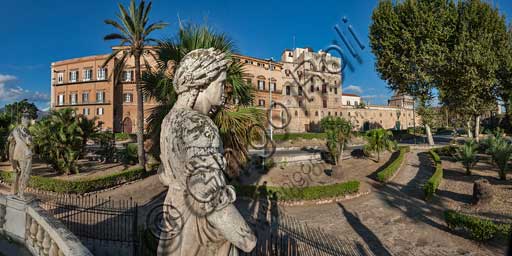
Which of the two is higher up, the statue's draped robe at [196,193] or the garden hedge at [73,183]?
the statue's draped robe at [196,193]

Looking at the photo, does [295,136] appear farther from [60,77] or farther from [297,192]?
[60,77]

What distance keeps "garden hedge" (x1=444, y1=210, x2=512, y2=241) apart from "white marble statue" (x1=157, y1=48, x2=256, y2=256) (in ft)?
29.6

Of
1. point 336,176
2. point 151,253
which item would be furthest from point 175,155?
point 336,176

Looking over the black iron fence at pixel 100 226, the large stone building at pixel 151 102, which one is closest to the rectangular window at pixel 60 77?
the large stone building at pixel 151 102

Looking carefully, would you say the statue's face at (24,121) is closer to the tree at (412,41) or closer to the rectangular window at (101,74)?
the tree at (412,41)

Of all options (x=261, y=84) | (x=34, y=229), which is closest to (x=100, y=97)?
(x=261, y=84)

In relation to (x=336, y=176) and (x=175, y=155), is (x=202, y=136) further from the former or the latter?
(x=336, y=176)

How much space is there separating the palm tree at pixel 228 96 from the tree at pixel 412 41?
876 inches

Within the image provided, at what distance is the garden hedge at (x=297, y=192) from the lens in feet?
38.1

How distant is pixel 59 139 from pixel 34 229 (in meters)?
11.7

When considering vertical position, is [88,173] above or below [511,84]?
below

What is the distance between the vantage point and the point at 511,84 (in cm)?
2212

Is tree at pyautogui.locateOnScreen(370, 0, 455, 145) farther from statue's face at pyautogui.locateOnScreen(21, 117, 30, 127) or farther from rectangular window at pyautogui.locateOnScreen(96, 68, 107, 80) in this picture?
rectangular window at pyautogui.locateOnScreen(96, 68, 107, 80)

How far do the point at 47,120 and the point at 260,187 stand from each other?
12.0 m
